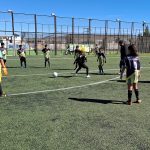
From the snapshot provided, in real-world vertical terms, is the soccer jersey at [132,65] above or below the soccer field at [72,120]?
above

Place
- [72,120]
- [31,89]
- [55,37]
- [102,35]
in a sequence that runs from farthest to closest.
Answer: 1. [102,35]
2. [55,37]
3. [31,89]
4. [72,120]

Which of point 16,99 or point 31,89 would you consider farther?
point 31,89

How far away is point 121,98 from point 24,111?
373 cm

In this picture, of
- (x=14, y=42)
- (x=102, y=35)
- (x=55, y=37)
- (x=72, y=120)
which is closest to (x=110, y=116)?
(x=72, y=120)

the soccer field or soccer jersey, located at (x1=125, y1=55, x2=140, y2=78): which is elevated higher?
soccer jersey, located at (x1=125, y1=55, x2=140, y2=78)

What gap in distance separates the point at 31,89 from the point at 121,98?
385cm

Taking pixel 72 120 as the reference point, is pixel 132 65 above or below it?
above

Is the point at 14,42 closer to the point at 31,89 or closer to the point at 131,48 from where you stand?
the point at 31,89

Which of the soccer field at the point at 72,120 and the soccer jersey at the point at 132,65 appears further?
the soccer jersey at the point at 132,65

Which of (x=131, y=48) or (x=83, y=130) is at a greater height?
(x=131, y=48)

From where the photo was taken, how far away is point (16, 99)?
11.9m

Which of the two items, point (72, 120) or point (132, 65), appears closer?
point (72, 120)

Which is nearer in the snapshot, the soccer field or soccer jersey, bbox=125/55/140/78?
the soccer field

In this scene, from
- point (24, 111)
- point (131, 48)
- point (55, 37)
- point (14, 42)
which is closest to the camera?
point (24, 111)
